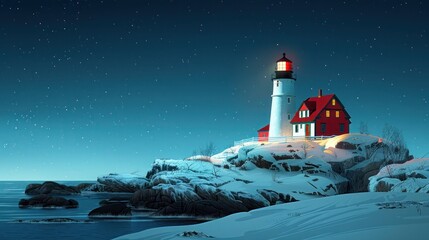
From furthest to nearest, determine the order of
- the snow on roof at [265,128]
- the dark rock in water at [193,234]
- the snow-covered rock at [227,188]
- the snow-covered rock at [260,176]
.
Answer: the snow on roof at [265,128] < the snow-covered rock at [260,176] < the snow-covered rock at [227,188] < the dark rock in water at [193,234]

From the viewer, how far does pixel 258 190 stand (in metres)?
53.8

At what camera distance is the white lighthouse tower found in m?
80.2

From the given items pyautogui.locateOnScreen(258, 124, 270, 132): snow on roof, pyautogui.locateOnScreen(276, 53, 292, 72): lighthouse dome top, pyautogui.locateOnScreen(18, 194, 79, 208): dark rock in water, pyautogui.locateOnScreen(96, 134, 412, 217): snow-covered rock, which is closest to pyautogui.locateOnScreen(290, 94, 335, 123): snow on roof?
pyautogui.locateOnScreen(96, 134, 412, 217): snow-covered rock

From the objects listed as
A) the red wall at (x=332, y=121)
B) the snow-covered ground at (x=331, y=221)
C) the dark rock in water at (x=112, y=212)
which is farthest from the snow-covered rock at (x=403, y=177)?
the red wall at (x=332, y=121)

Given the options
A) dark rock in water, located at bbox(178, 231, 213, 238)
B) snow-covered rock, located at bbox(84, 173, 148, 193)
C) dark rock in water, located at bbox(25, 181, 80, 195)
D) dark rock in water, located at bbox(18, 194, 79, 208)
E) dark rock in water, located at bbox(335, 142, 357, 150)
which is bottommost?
dark rock in water, located at bbox(178, 231, 213, 238)

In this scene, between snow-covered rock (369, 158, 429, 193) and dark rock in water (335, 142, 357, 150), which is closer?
→ snow-covered rock (369, 158, 429, 193)

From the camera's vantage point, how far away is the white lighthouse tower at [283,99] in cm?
8025

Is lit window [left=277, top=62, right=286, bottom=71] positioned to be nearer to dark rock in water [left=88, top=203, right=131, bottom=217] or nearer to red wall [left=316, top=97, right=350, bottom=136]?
red wall [left=316, top=97, right=350, bottom=136]

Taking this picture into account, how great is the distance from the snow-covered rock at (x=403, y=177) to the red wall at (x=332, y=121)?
2406cm

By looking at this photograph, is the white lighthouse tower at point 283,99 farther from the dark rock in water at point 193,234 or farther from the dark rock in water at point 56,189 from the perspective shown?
the dark rock in water at point 193,234

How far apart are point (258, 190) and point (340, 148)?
2147 cm

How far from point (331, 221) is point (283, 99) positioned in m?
63.0

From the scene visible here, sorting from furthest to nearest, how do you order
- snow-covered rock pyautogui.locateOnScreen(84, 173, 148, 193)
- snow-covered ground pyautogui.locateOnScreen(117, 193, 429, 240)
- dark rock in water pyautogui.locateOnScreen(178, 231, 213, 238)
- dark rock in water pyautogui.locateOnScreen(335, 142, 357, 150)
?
snow-covered rock pyautogui.locateOnScreen(84, 173, 148, 193)
dark rock in water pyautogui.locateOnScreen(335, 142, 357, 150)
dark rock in water pyautogui.locateOnScreen(178, 231, 213, 238)
snow-covered ground pyautogui.locateOnScreen(117, 193, 429, 240)

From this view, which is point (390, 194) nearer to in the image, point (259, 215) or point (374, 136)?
point (259, 215)
